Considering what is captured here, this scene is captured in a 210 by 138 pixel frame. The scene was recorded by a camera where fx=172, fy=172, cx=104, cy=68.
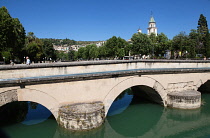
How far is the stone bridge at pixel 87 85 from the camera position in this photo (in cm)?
1050

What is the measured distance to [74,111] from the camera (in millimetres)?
10789

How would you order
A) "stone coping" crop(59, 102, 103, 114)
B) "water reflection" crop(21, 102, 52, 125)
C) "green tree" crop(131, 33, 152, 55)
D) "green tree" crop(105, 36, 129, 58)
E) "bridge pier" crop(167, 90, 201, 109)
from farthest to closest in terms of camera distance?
"green tree" crop(105, 36, 129, 58) → "green tree" crop(131, 33, 152, 55) → "bridge pier" crop(167, 90, 201, 109) → "water reflection" crop(21, 102, 52, 125) → "stone coping" crop(59, 102, 103, 114)

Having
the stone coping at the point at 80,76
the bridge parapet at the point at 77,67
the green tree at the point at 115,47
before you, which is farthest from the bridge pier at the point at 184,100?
the green tree at the point at 115,47

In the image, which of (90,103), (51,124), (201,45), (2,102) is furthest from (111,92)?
(201,45)

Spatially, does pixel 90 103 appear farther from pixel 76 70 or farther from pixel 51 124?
pixel 51 124

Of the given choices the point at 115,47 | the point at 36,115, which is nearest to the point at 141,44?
the point at 115,47

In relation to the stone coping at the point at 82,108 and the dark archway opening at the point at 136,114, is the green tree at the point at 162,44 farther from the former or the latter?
the stone coping at the point at 82,108

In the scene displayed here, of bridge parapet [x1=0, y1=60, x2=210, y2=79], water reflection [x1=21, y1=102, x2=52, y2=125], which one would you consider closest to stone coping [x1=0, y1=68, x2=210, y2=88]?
bridge parapet [x1=0, y1=60, x2=210, y2=79]

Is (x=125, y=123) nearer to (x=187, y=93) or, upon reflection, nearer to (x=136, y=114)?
(x=136, y=114)

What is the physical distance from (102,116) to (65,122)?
98.0 inches

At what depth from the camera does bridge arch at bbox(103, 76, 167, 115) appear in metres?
12.9

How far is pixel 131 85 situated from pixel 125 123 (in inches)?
121

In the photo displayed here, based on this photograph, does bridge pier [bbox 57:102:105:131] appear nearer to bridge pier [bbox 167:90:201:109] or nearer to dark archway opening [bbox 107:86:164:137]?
dark archway opening [bbox 107:86:164:137]

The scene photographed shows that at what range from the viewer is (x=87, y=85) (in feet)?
40.2
